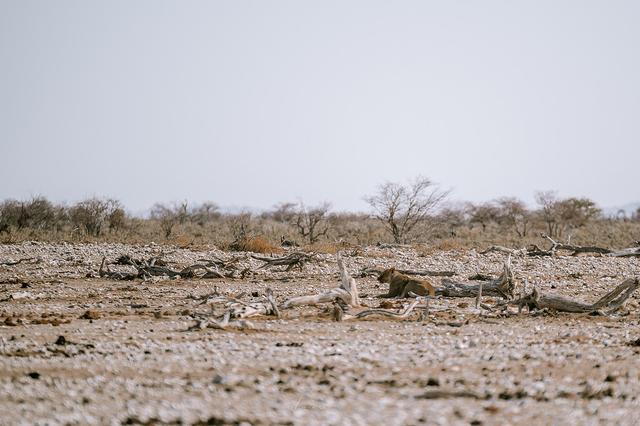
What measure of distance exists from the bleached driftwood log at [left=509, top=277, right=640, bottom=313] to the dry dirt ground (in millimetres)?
212

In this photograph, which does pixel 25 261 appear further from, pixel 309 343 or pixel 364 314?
pixel 309 343

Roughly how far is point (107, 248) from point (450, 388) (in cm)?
1876

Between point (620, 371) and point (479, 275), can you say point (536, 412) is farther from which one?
point (479, 275)

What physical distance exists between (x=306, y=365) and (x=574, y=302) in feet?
19.1

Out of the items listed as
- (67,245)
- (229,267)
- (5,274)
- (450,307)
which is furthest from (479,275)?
(67,245)

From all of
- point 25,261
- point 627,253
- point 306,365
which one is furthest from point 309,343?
point 627,253

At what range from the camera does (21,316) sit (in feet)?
34.5

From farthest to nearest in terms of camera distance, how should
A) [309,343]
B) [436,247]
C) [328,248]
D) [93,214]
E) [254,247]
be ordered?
[93,214], [436,247], [328,248], [254,247], [309,343]

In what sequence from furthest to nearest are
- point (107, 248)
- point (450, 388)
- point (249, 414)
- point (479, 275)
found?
1. point (107, 248)
2. point (479, 275)
3. point (450, 388)
4. point (249, 414)

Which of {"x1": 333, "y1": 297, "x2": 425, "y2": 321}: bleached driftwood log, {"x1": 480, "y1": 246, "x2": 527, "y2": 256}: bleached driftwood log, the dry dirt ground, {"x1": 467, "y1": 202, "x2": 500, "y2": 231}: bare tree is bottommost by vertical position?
the dry dirt ground

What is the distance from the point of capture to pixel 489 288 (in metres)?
13.2

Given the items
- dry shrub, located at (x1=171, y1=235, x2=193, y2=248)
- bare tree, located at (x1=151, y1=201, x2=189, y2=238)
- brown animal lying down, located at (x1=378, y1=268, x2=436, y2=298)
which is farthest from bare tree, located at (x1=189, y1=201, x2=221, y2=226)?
brown animal lying down, located at (x1=378, y1=268, x2=436, y2=298)

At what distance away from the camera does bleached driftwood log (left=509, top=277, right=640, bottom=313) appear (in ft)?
36.3

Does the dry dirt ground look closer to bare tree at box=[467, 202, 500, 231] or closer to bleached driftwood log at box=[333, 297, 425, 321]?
bleached driftwood log at box=[333, 297, 425, 321]
